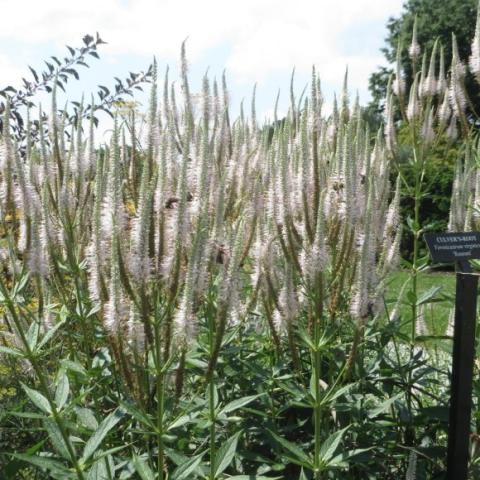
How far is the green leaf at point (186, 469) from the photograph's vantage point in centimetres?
271

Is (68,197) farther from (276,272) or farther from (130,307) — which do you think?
(276,272)

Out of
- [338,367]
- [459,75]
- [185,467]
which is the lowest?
[185,467]

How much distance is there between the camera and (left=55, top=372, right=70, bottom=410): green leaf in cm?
284

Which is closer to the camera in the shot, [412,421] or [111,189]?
[111,189]

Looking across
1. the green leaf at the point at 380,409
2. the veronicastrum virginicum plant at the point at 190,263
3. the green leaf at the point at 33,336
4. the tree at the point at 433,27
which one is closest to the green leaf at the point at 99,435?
the veronicastrum virginicum plant at the point at 190,263

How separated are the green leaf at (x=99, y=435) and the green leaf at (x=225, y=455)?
18.4 inches

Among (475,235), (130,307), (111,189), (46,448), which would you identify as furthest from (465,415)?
(46,448)

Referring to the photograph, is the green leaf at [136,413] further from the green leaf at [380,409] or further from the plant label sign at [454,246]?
the plant label sign at [454,246]

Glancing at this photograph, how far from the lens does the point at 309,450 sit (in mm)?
3555

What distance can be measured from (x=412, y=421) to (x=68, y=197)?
226 cm

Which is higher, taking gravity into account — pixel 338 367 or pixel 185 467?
pixel 338 367

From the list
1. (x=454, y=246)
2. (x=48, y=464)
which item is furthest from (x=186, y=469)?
(x=454, y=246)

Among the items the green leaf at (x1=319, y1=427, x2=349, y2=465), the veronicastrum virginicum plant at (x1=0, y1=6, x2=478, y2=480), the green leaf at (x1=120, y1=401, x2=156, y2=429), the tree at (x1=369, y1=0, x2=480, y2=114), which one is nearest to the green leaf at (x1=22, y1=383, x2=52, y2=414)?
the veronicastrum virginicum plant at (x1=0, y1=6, x2=478, y2=480)

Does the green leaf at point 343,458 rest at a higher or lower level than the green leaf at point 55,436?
lower
